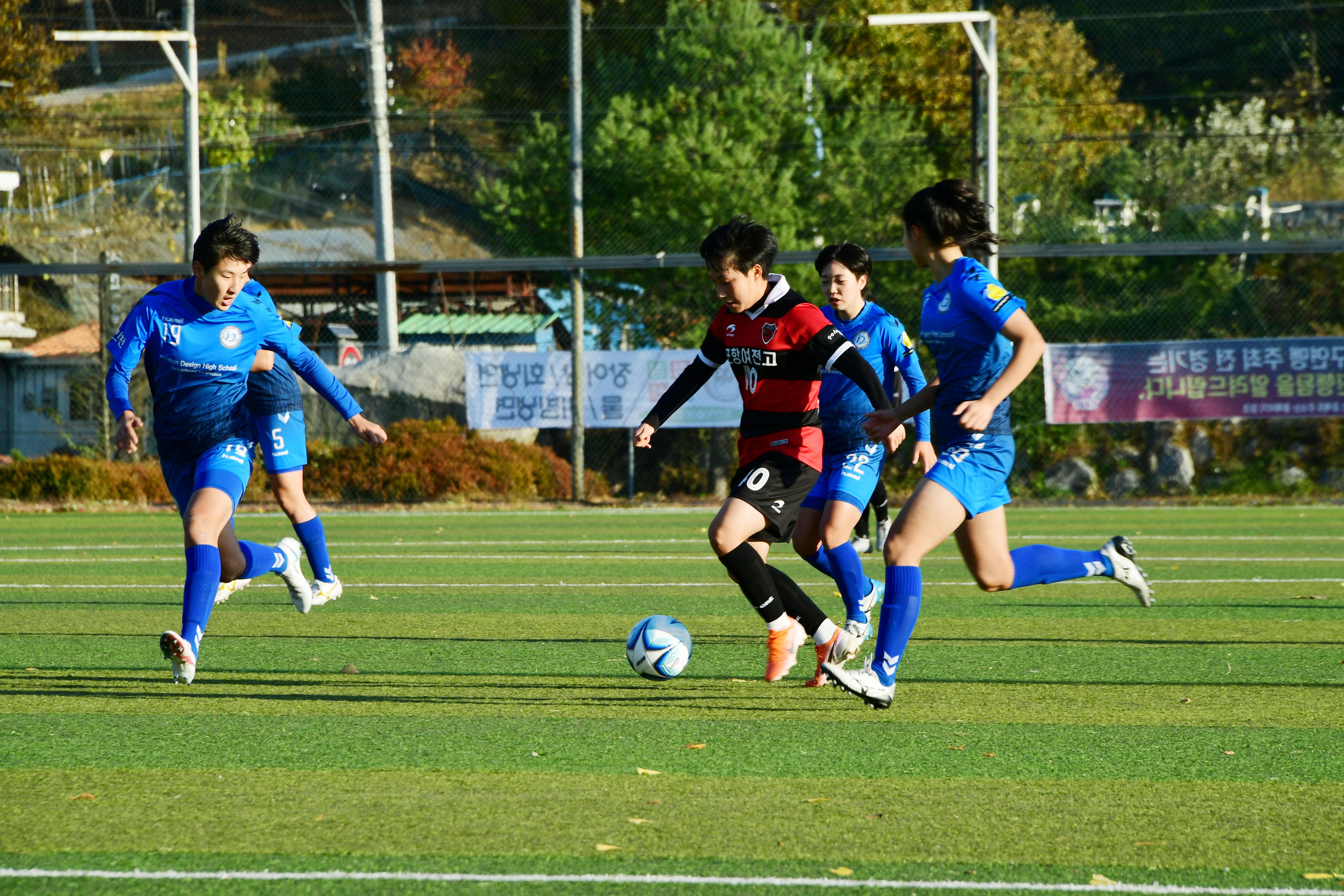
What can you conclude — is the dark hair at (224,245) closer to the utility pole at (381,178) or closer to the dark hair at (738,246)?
the dark hair at (738,246)

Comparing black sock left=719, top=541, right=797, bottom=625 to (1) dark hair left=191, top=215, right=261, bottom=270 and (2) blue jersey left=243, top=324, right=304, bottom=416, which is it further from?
(2) blue jersey left=243, top=324, right=304, bottom=416

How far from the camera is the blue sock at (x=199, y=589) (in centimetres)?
593

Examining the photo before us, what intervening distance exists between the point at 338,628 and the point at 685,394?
108 inches

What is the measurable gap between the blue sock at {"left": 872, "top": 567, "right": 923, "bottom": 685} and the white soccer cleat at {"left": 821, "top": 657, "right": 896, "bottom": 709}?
49 mm

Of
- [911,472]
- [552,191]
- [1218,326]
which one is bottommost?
[911,472]

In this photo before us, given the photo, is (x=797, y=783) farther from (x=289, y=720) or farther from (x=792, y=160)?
(x=792, y=160)

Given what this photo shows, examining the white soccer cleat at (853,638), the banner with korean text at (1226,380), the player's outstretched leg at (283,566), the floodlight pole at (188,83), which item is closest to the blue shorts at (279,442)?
the player's outstretched leg at (283,566)

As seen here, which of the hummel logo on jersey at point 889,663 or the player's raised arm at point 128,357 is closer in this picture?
the hummel logo on jersey at point 889,663

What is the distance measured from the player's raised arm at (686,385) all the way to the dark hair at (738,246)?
1.41 ft

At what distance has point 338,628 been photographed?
7789mm

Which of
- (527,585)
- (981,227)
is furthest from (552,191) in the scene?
(981,227)

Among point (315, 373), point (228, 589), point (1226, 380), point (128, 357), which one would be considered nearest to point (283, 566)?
point (228, 589)

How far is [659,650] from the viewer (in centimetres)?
593

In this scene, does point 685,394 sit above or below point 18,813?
above
